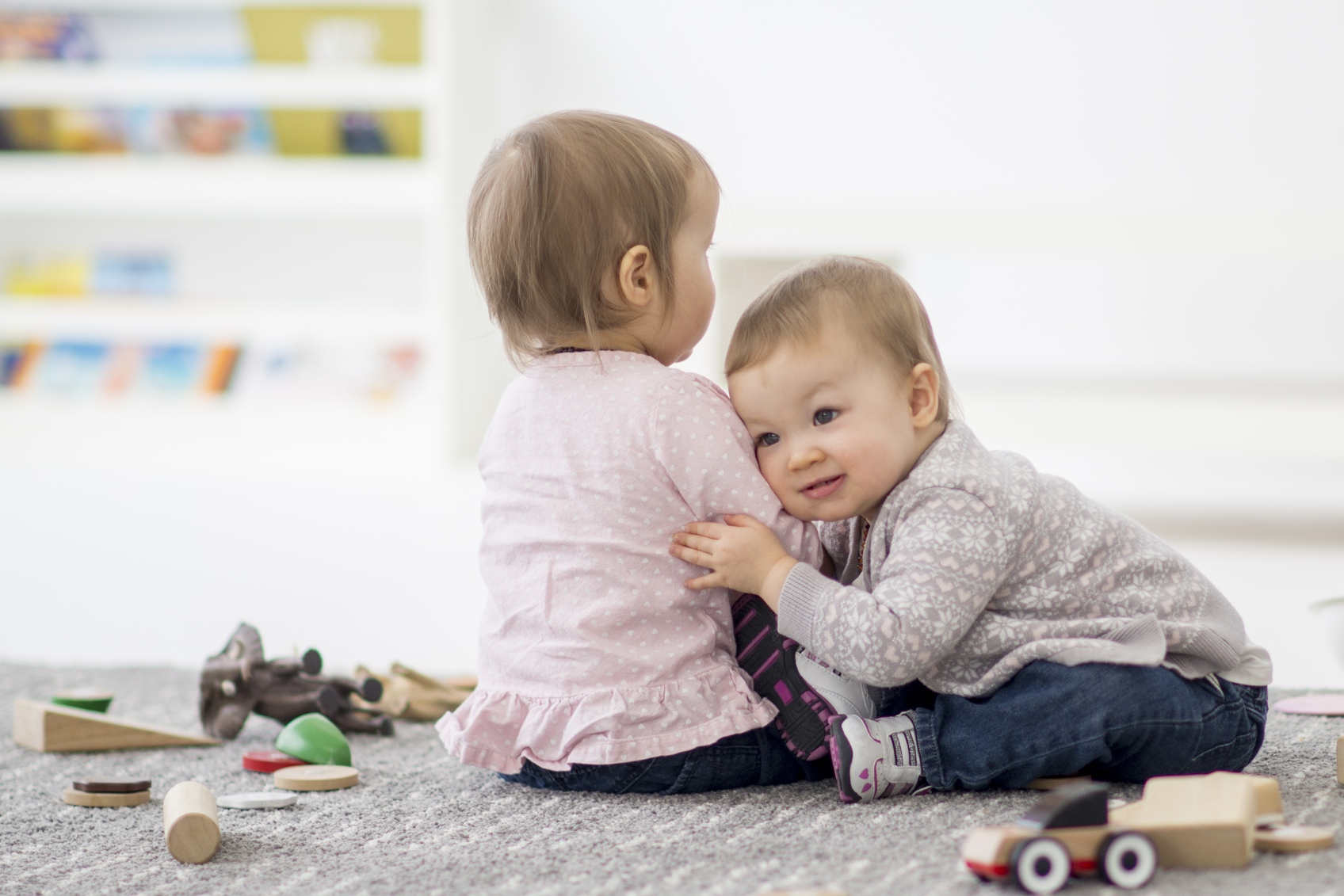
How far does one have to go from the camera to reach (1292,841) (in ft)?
2.23

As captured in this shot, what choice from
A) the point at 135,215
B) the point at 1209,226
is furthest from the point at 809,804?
the point at 135,215

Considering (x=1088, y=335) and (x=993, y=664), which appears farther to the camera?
(x=1088, y=335)

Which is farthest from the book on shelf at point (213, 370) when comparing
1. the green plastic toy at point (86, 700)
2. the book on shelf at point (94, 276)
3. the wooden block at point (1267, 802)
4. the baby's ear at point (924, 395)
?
the wooden block at point (1267, 802)

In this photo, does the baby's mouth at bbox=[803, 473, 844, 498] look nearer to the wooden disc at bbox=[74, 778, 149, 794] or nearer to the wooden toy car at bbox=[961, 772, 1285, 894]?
the wooden toy car at bbox=[961, 772, 1285, 894]

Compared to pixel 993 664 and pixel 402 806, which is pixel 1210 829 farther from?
pixel 402 806

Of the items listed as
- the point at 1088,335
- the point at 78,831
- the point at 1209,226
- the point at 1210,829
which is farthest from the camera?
the point at 1088,335

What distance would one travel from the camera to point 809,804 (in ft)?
2.76

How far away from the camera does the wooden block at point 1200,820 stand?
2.16 ft

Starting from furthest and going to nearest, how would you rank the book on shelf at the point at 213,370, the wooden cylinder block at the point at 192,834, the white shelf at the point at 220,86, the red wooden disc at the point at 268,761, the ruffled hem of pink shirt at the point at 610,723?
the book on shelf at the point at 213,370 < the white shelf at the point at 220,86 < the red wooden disc at the point at 268,761 < the ruffled hem of pink shirt at the point at 610,723 < the wooden cylinder block at the point at 192,834

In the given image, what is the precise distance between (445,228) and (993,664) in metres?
2.37

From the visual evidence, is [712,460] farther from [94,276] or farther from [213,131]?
[94,276]

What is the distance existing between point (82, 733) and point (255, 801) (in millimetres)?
260

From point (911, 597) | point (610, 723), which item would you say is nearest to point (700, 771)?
point (610, 723)

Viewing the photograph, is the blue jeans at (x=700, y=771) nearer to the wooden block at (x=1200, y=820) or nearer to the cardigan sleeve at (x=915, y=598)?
the cardigan sleeve at (x=915, y=598)
